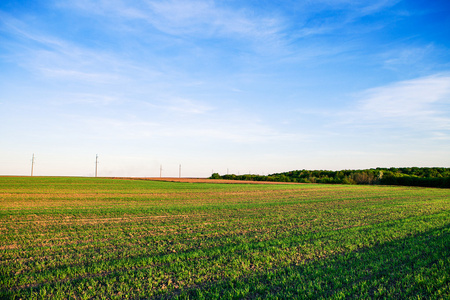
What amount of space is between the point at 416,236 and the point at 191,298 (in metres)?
10.9

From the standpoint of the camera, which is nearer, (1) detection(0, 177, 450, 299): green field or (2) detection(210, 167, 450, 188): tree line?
(1) detection(0, 177, 450, 299): green field

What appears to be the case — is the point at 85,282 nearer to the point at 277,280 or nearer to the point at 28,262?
the point at 28,262

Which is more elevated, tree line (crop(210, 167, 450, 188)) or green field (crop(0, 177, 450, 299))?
tree line (crop(210, 167, 450, 188))

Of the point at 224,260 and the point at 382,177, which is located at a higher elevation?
the point at 382,177

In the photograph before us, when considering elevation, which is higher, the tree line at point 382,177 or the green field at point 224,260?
the tree line at point 382,177

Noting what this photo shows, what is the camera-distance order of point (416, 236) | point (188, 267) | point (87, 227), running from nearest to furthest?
point (188, 267), point (416, 236), point (87, 227)

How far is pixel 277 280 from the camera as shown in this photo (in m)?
7.34

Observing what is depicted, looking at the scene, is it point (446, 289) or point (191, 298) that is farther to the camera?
point (446, 289)

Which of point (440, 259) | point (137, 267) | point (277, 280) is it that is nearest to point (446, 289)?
point (440, 259)

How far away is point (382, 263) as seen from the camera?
28.5 feet

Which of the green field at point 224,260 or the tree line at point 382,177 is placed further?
the tree line at point 382,177

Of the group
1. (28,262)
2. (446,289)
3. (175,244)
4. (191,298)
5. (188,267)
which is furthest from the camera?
(175,244)

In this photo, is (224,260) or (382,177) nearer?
(224,260)

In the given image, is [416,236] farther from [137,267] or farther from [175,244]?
[137,267]
